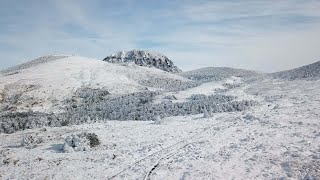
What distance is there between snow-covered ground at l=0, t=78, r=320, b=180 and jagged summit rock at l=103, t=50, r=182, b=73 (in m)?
95.5

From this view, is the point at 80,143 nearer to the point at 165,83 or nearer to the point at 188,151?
the point at 188,151

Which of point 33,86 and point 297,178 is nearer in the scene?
point 297,178

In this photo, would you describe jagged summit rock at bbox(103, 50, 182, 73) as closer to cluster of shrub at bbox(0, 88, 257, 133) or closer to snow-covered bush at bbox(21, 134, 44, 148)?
cluster of shrub at bbox(0, 88, 257, 133)

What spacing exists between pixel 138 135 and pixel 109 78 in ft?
142

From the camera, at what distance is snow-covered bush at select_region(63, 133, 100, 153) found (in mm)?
23594

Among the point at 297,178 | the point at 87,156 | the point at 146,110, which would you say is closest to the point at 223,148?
the point at 297,178

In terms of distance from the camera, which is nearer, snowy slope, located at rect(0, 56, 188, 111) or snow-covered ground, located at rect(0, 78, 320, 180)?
snow-covered ground, located at rect(0, 78, 320, 180)

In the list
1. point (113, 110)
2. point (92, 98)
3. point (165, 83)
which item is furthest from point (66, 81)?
point (113, 110)

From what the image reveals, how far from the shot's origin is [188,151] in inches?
861

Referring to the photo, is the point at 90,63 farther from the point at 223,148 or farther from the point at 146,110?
the point at 223,148

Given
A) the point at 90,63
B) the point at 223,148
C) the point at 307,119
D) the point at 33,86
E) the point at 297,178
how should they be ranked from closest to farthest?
the point at 297,178, the point at 223,148, the point at 307,119, the point at 33,86, the point at 90,63

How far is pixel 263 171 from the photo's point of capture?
17.9 meters

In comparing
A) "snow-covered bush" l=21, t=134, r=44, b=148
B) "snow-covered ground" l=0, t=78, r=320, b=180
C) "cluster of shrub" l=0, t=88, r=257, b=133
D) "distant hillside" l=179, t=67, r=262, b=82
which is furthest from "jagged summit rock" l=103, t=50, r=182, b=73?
"snow-covered bush" l=21, t=134, r=44, b=148

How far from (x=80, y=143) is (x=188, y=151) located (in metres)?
6.54
